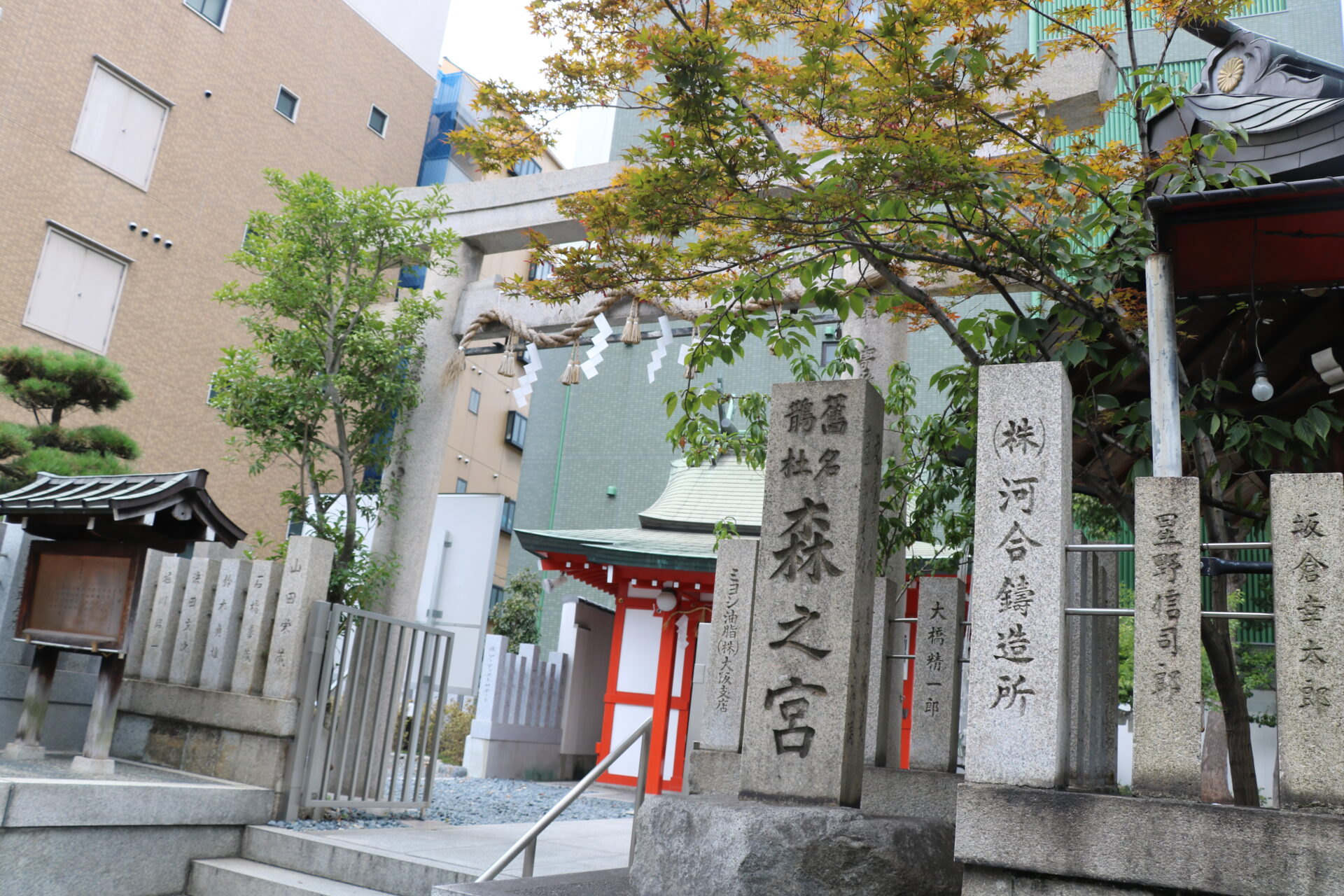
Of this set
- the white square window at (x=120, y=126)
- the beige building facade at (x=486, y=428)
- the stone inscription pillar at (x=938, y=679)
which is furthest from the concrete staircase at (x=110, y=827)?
the beige building facade at (x=486, y=428)

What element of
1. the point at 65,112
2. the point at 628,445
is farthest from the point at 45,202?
the point at 628,445

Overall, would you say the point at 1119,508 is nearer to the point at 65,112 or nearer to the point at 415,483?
the point at 415,483

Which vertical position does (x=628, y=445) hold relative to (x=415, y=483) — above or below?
above

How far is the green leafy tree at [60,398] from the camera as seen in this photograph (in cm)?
991

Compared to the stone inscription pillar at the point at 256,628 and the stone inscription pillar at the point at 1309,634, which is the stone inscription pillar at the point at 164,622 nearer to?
the stone inscription pillar at the point at 256,628

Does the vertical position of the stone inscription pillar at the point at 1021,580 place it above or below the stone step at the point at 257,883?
above

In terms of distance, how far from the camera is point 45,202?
48.8 ft

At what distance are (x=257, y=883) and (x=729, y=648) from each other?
12.1 feet

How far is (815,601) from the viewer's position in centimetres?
471

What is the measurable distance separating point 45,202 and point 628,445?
1098 cm

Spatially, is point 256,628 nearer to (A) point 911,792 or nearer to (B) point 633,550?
(A) point 911,792

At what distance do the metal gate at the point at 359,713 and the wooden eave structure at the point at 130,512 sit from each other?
116 cm

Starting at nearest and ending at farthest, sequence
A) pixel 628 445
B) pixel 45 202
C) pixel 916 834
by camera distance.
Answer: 1. pixel 916 834
2. pixel 45 202
3. pixel 628 445

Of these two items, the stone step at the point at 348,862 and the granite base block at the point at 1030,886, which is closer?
the granite base block at the point at 1030,886
